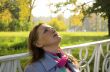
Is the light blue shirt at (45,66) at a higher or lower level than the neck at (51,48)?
lower

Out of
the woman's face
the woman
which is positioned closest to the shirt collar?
the woman

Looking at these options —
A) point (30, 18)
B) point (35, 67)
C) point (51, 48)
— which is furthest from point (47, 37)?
point (30, 18)

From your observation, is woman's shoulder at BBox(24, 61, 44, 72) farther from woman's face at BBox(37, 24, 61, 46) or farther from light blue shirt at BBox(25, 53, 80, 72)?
woman's face at BBox(37, 24, 61, 46)

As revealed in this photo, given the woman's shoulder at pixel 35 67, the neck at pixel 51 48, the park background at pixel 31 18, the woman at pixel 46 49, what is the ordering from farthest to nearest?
the park background at pixel 31 18 → the neck at pixel 51 48 → the woman at pixel 46 49 → the woman's shoulder at pixel 35 67

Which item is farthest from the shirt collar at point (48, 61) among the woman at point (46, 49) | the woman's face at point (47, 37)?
the woman's face at point (47, 37)

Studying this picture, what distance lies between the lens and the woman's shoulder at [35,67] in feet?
10.6

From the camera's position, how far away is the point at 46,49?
3.45 metres

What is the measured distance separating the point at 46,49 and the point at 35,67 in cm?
26

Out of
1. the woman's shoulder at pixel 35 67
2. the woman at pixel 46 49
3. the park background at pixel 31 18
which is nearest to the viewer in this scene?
the woman's shoulder at pixel 35 67

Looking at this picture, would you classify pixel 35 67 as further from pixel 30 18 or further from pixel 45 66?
pixel 30 18

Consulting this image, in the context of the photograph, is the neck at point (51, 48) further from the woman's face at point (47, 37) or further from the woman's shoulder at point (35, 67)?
the woman's shoulder at point (35, 67)

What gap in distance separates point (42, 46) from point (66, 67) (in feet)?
1.12

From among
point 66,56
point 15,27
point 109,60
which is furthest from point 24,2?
point 15,27

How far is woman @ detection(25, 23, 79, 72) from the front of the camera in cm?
335
